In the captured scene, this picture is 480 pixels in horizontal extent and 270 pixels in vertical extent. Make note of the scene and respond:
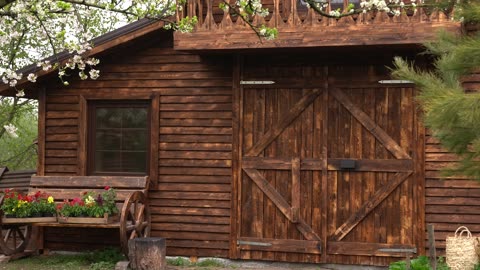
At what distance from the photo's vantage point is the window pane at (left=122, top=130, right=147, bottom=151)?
11.5 m

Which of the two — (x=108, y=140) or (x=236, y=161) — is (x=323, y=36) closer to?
(x=236, y=161)

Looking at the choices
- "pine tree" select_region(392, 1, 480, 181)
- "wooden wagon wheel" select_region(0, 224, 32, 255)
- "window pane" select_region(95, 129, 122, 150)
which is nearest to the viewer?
"pine tree" select_region(392, 1, 480, 181)

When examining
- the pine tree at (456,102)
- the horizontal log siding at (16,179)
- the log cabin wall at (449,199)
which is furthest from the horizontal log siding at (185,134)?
the pine tree at (456,102)

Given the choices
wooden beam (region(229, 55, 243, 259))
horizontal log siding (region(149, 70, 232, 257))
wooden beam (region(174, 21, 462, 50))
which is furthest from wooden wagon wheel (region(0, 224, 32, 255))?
wooden beam (region(174, 21, 462, 50))

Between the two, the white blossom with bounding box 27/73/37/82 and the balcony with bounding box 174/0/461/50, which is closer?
the balcony with bounding box 174/0/461/50

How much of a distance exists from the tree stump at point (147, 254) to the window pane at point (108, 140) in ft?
6.95

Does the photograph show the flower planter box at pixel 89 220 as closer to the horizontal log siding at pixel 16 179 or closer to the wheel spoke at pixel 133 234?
the wheel spoke at pixel 133 234

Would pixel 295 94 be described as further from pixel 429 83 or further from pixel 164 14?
pixel 429 83

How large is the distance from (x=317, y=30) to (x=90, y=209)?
160 inches

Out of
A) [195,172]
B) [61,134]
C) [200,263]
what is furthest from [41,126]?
[200,263]

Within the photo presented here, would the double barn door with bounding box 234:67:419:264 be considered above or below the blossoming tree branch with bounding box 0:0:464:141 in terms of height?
below

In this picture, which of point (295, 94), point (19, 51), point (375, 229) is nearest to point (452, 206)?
point (375, 229)

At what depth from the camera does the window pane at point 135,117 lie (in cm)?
1155

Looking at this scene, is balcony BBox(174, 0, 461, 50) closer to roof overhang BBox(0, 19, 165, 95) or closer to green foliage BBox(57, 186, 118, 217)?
roof overhang BBox(0, 19, 165, 95)
